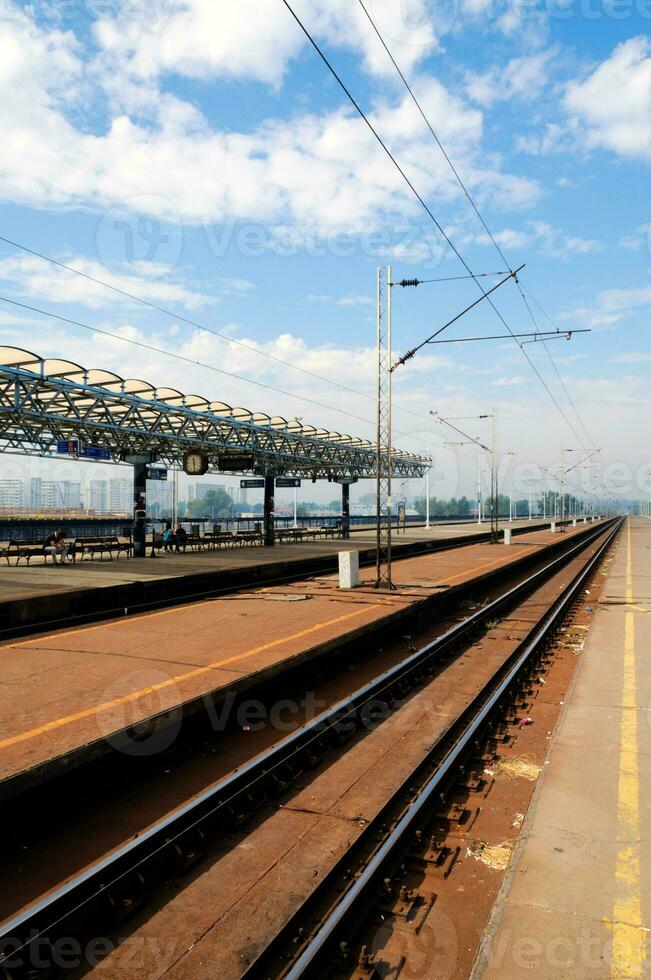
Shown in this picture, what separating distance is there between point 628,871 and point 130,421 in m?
20.4

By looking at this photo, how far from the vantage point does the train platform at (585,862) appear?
347 cm

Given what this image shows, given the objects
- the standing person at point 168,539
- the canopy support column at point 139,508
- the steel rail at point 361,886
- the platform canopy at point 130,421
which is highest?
the platform canopy at point 130,421

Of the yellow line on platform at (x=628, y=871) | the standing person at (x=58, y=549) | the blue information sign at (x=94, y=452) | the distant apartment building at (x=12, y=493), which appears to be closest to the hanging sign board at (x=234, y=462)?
the blue information sign at (x=94, y=452)

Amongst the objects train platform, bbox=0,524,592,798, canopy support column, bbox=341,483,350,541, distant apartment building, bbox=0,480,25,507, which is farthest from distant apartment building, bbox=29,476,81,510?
train platform, bbox=0,524,592,798

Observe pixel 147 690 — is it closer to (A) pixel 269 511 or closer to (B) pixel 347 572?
(B) pixel 347 572

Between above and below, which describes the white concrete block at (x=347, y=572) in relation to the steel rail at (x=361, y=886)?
above

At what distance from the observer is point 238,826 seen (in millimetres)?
5078

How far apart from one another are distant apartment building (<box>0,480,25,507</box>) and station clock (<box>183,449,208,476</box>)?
10016 centimetres

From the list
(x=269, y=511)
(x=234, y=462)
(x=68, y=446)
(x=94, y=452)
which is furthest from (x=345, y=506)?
(x=68, y=446)

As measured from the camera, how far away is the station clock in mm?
24422

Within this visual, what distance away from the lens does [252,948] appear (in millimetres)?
3627

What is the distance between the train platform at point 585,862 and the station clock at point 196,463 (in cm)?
1831

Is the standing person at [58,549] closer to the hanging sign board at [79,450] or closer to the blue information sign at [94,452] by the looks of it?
the hanging sign board at [79,450]

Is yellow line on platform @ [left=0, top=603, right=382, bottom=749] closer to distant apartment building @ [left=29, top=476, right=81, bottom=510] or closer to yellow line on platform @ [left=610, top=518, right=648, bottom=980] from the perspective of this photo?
yellow line on platform @ [left=610, top=518, right=648, bottom=980]
